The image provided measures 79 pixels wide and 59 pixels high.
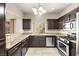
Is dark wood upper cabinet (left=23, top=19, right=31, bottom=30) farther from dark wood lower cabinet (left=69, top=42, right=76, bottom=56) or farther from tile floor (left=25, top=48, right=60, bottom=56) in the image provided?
dark wood lower cabinet (left=69, top=42, right=76, bottom=56)

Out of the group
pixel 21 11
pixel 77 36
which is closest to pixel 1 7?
pixel 77 36

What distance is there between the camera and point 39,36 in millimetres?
4609

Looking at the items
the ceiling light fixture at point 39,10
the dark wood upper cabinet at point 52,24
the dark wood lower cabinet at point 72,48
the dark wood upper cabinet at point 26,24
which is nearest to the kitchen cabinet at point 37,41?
the dark wood upper cabinet at point 26,24

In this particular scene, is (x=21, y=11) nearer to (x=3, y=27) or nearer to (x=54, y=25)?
(x=54, y=25)

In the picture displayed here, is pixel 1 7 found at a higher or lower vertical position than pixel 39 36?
higher

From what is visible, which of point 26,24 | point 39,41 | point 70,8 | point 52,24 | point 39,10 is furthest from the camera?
point 39,41

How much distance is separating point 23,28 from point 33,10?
0.65m

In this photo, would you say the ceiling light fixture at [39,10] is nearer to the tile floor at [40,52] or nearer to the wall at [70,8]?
the wall at [70,8]

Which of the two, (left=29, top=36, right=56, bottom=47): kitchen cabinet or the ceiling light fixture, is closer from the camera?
the ceiling light fixture

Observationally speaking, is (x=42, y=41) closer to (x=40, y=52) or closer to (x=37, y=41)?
(x=37, y=41)

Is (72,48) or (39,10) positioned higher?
(39,10)

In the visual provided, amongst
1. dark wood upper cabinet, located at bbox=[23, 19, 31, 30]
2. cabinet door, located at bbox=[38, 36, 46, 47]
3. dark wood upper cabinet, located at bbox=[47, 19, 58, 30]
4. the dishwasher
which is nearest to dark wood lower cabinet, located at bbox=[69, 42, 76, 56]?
dark wood upper cabinet, located at bbox=[47, 19, 58, 30]

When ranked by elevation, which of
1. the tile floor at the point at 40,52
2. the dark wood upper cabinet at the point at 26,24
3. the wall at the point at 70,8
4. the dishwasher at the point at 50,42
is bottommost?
the tile floor at the point at 40,52

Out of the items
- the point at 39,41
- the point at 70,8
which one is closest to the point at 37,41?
the point at 39,41
